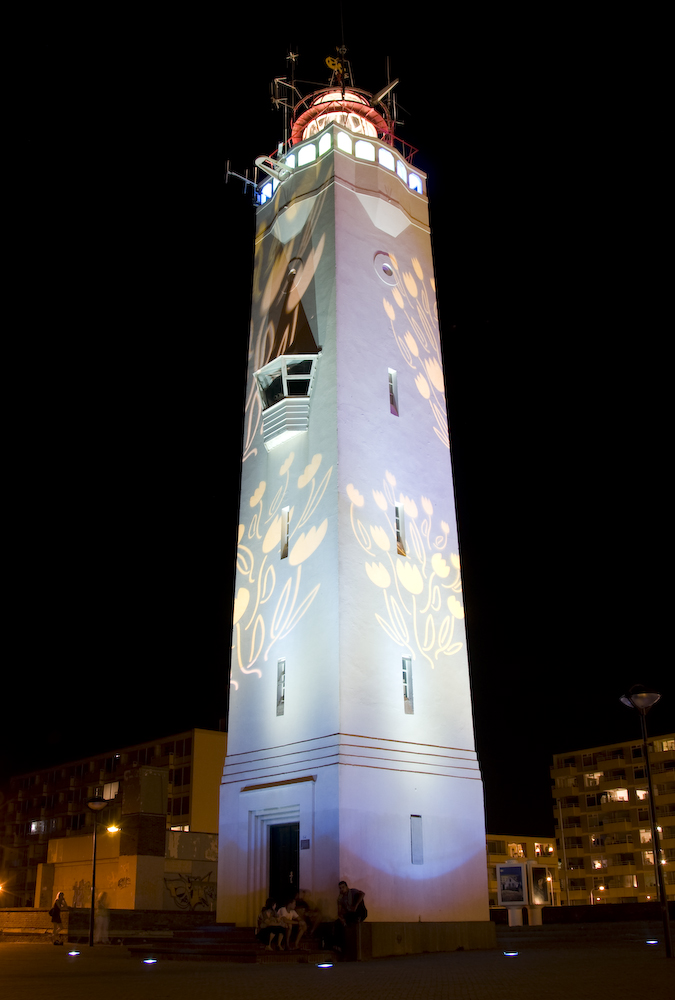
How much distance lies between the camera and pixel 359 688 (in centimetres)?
1981

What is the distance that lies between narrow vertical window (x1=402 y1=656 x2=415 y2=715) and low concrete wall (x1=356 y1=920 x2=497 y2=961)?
15.2ft

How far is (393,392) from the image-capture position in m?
24.3

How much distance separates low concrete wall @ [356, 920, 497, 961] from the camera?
16219 mm

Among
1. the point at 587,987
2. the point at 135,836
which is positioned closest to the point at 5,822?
the point at 135,836

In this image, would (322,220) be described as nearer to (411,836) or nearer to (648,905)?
(411,836)

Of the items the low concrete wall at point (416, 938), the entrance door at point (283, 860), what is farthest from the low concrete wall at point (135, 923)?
the low concrete wall at point (416, 938)

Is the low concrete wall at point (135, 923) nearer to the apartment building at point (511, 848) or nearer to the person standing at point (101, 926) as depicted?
the person standing at point (101, 926)

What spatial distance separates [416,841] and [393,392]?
11.5 metres

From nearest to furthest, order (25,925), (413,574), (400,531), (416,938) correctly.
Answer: (416,938)
(413,574)
(400,531)
(25,925)

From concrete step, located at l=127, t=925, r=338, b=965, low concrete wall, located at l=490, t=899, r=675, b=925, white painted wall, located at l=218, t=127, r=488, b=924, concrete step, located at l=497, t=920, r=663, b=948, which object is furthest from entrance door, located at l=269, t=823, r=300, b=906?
low concrete wall, located at l=490, t=899, r=675, b=925

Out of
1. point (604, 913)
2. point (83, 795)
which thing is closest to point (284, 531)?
point (604, 913)

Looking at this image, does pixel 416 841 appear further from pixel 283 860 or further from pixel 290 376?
pixel 290 376

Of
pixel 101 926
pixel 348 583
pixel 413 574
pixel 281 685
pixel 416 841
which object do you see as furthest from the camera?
pixel 413 574

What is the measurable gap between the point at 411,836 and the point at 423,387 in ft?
39.5
